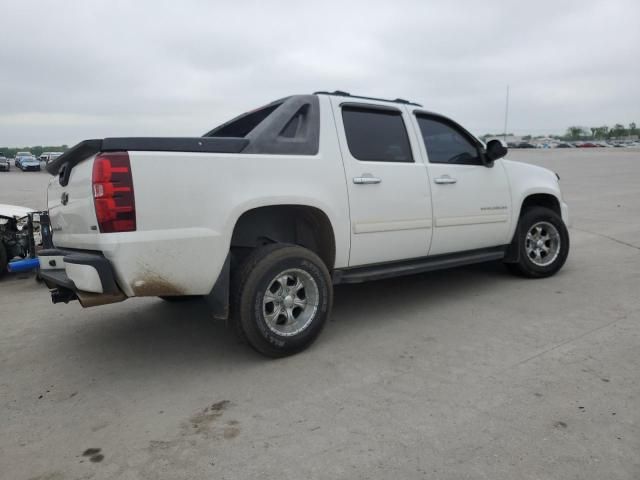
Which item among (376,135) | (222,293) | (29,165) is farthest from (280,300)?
(29,165)

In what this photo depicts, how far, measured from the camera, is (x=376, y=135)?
411 cm

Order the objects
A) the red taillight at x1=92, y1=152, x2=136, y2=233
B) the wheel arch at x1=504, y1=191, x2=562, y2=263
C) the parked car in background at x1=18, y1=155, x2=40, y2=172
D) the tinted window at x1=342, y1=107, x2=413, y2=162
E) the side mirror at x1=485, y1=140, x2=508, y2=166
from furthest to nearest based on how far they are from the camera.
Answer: the parked car in background at x1=18, y1=155, x2=40, y2=172 → the wheel arch at x1=504, y1=191, x2=562, y2=263 → the side mirror at x1=485, y1=140, x2=508, y2=166 → the tinted window at x1=342, y1=107, x2=413, y2=162 → the red taillight at x1=92, y1=152, x2=136, y2=233

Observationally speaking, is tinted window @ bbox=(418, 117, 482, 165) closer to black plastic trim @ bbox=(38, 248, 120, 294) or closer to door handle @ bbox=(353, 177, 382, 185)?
door handle @ bbox=(353, 177, 382, 185)

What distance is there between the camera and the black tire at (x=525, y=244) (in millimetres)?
5176

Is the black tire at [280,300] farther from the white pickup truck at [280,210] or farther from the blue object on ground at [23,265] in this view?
the blue object on ground at [23,265]

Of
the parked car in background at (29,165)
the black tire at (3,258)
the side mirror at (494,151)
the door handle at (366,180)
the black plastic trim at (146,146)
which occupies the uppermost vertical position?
the parked car in background at (29,165)

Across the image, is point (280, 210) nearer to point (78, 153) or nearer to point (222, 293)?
point (222, 293)

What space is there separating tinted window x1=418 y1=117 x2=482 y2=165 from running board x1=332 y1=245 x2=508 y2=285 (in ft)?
2.90

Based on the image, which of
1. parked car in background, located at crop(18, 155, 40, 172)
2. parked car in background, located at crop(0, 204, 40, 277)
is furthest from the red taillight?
parked car in background, located at crop(18, 155, 40, 172)

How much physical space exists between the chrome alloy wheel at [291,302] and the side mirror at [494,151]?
2.40 meters

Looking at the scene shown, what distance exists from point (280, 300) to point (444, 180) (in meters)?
1.91

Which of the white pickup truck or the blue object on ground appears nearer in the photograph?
the white pickup truck

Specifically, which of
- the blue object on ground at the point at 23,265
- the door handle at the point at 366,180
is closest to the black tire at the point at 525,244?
the door handle at the point at 366,180

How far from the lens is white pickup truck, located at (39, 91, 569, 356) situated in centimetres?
293
